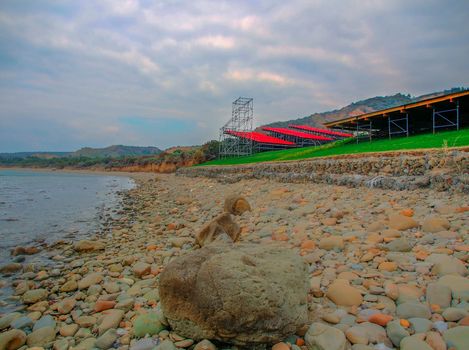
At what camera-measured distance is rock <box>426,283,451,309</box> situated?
2.81 meters

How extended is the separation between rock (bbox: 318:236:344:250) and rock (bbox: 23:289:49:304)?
471 cm

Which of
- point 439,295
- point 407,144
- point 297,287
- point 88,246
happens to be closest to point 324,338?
point 297,287

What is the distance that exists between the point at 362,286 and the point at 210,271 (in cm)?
197

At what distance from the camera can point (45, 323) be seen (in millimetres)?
3646

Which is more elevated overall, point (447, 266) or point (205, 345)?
point (447, 266)

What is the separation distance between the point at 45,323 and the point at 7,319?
1.98 ft

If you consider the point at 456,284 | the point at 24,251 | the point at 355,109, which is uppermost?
the point at 355,109

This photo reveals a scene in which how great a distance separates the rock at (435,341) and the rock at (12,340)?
4276 mm

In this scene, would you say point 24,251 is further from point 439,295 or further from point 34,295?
point 439,295

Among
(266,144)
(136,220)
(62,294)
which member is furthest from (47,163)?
(62,294)

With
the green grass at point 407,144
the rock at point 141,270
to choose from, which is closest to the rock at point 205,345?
the rock at point 141,270

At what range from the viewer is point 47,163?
85.6 metres

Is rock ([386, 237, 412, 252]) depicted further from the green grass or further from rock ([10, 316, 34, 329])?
the green grass

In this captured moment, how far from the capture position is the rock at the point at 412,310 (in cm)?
271
